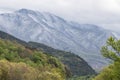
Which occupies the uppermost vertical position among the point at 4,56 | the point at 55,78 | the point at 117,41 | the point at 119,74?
the point at 117,41

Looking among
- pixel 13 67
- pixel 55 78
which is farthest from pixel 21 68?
pixel 55 78

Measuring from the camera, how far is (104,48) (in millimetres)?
38500

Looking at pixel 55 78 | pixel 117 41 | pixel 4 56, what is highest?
pixel 117 41

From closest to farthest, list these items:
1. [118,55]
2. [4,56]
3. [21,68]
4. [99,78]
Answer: [118,55], [99,78], [21,68], [4,56]

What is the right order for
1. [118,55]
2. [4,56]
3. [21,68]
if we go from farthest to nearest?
[4,56] < [21,68] < [118,55]

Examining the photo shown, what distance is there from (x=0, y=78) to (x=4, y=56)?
74.2m

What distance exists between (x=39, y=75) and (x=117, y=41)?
98.8 m

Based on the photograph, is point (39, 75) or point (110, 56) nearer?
point (110, 56)

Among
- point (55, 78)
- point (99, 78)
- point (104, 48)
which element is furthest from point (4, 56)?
point (104, 48)

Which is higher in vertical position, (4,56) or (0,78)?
(0,78)

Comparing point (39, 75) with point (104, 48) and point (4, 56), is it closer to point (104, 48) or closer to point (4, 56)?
point (4, 56)

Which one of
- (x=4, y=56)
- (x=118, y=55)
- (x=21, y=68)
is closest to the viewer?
(x=118, y=55)

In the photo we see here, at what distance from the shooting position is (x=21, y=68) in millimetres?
134250

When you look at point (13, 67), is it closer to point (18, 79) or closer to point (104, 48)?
point (18, 79)
